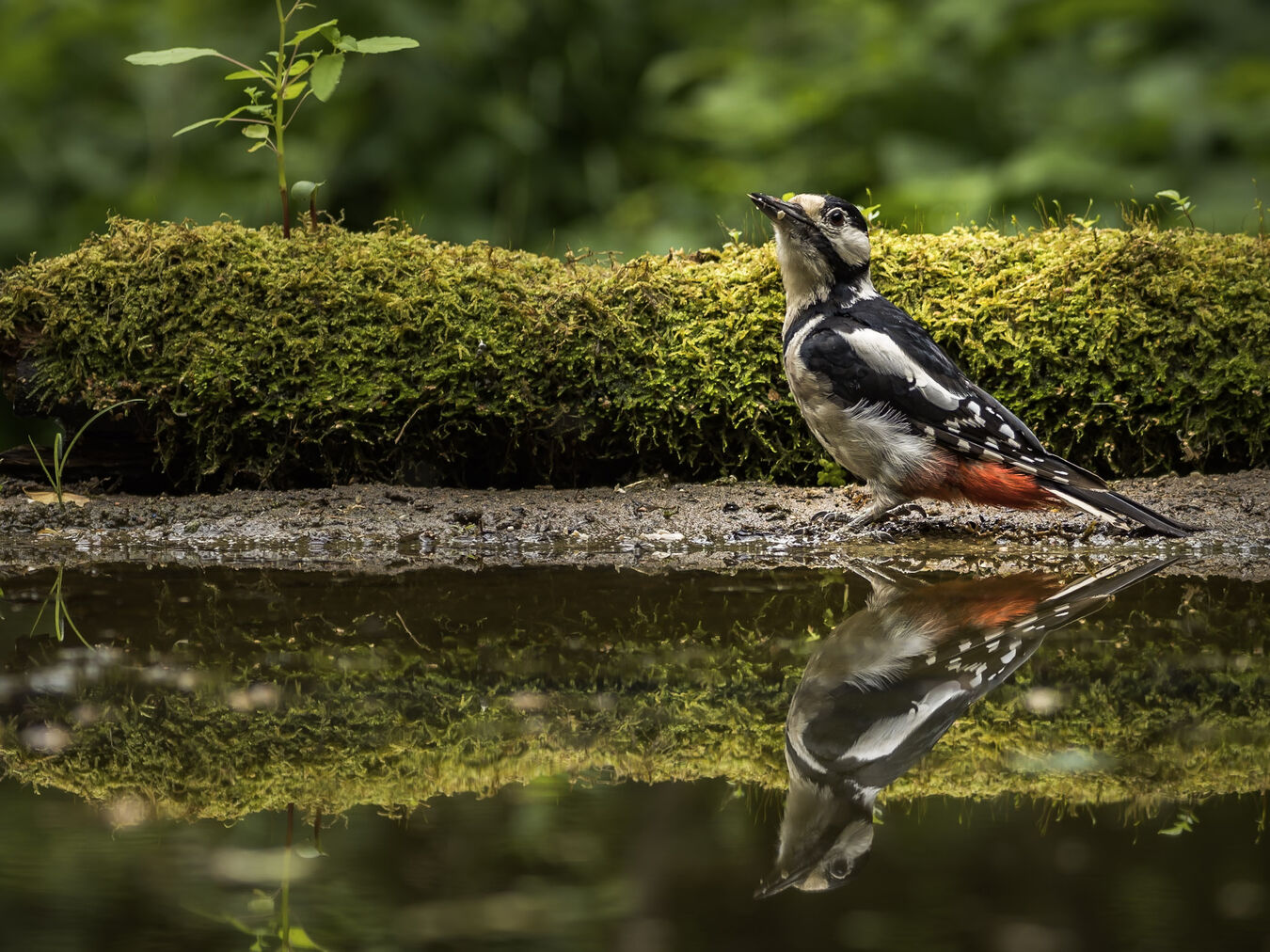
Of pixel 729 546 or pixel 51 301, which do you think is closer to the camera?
pixel 729 546

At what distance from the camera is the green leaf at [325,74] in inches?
184

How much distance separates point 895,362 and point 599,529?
1.18m

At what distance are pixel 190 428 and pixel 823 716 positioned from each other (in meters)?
3.34

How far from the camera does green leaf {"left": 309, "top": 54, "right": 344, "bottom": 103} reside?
467cm

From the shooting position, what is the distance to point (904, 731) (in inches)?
82.7

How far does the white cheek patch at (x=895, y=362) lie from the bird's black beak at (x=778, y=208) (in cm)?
48

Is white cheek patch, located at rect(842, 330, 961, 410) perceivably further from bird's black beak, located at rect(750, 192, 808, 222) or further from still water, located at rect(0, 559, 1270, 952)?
still water, located at rect(0, 559, 1270, 952)

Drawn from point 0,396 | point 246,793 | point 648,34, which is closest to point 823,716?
point 246,793

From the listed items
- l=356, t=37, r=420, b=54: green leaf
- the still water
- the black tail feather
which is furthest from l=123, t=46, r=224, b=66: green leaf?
the black tail feather

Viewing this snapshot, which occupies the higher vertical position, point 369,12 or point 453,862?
point 369,12

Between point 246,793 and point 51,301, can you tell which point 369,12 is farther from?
point 246,793

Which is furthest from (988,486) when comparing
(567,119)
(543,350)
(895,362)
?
(567,119)

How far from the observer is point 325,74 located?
4707 mm

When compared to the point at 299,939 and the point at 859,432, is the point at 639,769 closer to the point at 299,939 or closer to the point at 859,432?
the point at 299,939
